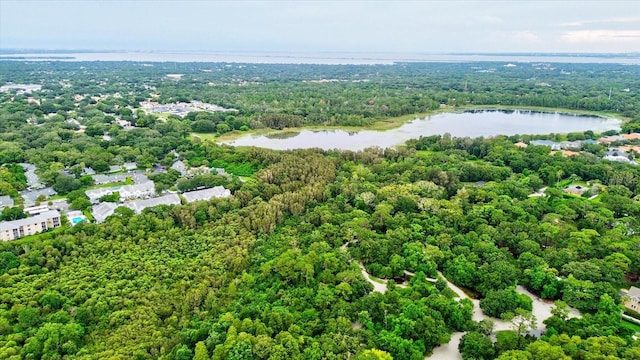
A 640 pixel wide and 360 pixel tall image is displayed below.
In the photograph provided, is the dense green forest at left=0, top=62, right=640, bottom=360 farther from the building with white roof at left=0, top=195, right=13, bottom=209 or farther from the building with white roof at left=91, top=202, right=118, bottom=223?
the building with white roof at left=91, top=202, right=118, bottom=223

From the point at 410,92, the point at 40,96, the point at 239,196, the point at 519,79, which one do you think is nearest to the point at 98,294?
the point at 239,196

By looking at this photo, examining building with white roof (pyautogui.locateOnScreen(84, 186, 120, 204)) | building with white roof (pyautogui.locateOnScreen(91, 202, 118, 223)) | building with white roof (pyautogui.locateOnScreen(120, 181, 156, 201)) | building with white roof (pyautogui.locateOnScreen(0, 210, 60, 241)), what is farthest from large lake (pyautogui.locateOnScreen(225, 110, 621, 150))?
building with white roof (pyautogui.locateOnScreen(0, 210, 60, 241))

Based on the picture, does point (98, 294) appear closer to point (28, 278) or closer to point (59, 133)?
point (28, 278)

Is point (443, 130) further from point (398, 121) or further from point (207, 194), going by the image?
point (207, 194)

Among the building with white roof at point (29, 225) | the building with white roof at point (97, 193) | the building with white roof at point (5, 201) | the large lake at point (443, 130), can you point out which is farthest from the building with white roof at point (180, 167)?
the building with white roof at point (5, 201)

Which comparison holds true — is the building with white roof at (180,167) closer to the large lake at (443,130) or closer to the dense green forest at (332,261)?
the dense green forest at (332,261)

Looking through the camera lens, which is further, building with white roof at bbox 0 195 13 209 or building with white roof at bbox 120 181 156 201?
building with white roof at bbox 120 181 156 201

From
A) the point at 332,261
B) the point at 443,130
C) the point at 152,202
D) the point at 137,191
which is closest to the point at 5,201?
the point at 137,191
